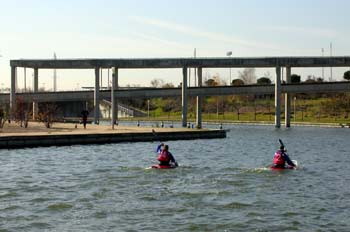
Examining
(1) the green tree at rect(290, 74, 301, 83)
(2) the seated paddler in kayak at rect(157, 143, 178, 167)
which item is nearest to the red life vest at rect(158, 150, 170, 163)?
(2) the seated paddler in kayak at rect(157, 143, 178, 167)

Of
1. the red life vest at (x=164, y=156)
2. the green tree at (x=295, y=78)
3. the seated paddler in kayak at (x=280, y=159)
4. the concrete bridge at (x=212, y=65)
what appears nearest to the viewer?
the seated paddler in kayak at (x=280, y=159)

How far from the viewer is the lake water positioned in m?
23.4

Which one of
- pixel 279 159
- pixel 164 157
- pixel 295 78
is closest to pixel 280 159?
pixel 279 159

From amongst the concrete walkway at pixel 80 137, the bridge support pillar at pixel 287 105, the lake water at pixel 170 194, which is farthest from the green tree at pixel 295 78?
the lake water at pixel 170 194

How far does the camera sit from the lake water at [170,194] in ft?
76.7

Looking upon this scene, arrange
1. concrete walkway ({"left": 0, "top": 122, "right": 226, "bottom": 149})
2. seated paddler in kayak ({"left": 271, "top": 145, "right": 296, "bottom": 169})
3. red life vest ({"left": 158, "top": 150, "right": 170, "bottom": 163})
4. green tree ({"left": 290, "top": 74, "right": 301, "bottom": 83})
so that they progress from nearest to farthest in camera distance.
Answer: seated paddler in kayak ({"left": 271, "top": 145, "right": 296, "bottom": 169}) → red life vest ({"left": 158, "top": 150, "right": 170, "bottom": 163}) → concrete walkway ({"left": 0, "top": 122, "right": 226, "bottom": 149}) → green tree ({"left": 290, "top": 74, "right": 301, "bottom": 83})

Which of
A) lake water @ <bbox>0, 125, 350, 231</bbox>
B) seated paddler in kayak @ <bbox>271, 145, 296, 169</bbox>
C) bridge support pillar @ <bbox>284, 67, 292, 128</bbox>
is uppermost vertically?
bridge support pillar @ <bbox>284, 67, 292, 128</bbox>

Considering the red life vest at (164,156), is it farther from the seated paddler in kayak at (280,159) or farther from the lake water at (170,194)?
the seated paddler in kayak at (280,159)

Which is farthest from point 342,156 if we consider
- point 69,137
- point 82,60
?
point 82,60

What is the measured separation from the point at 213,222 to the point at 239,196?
5.66 meters

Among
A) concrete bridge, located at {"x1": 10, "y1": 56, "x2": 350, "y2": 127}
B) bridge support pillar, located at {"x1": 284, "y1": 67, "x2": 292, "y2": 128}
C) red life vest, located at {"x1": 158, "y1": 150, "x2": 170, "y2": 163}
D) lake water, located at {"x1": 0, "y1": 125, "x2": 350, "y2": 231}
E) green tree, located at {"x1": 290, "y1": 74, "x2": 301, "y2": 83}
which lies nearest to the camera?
lake water, located at {"x1": 0, "y1": 125, "x2": 350, "y2": 231}

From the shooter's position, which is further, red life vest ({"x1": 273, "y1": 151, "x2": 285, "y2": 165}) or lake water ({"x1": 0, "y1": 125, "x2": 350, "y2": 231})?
red life vest ({"x1": 273, "y1": 151, "x2": 285, "y2": 165})

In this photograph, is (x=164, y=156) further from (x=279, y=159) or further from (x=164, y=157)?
(x=279, y=159)

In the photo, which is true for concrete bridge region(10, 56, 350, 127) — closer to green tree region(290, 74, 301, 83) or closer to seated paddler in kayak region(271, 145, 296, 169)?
green tree region(290, 74, 301, 83)
